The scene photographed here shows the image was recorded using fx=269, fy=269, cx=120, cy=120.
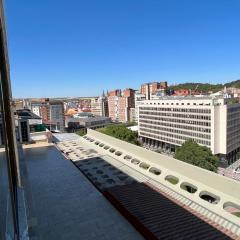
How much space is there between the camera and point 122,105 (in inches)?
3858

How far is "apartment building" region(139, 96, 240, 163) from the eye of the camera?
41.1 m

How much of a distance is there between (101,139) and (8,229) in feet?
89.8

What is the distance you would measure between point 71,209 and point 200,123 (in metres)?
34.6

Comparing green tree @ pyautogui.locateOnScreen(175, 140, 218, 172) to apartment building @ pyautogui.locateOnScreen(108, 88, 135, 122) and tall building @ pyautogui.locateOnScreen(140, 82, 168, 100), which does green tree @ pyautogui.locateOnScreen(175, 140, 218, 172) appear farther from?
apartment building @ pyautogui.locateOnScreen(108, 88, 135, 122)

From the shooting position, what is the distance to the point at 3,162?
2848mm

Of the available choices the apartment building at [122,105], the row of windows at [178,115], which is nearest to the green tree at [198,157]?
the row of windows at [178,115]

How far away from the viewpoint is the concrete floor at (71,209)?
957 centimetres

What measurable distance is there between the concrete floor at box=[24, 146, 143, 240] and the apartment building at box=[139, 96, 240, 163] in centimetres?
2960

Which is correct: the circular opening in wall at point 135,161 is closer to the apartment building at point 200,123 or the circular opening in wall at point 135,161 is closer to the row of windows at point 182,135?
the apartment building at point 200,123

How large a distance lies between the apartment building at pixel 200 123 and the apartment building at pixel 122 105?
40.6 meters

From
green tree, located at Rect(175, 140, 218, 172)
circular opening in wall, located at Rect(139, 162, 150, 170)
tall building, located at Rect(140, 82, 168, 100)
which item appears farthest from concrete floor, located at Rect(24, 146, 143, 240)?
tall building, located at Rect(140, 82, 168, 100)

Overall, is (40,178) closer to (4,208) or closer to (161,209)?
(161,209)

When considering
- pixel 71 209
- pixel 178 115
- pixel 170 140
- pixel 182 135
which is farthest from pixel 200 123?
pixel 71 209

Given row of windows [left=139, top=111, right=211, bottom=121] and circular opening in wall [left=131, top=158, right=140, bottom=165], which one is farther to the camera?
row of windows [left=139, top=111, right=211, bottom=121]
